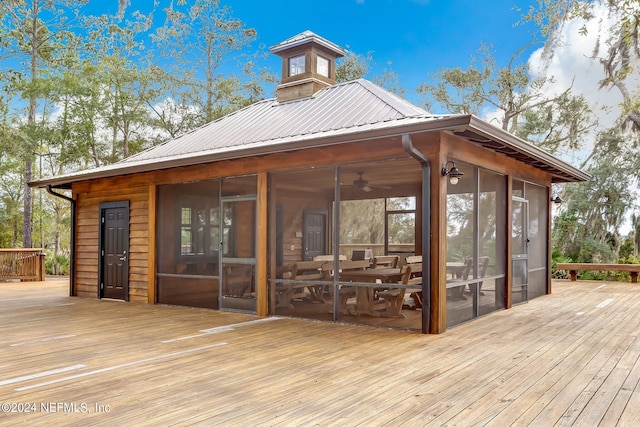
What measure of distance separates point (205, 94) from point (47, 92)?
553cm

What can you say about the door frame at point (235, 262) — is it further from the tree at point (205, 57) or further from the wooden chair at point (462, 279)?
the tree at point (205, 57)

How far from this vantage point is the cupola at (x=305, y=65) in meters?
10.1

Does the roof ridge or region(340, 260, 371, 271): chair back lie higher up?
the roof ridge

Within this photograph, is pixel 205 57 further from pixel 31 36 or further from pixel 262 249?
pixel 262 249

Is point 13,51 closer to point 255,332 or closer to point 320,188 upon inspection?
point 320,188

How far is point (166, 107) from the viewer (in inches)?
779

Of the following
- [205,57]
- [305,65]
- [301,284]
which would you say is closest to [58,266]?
[205,57]

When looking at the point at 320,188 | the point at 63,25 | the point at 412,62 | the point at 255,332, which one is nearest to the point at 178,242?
the point at 255,332

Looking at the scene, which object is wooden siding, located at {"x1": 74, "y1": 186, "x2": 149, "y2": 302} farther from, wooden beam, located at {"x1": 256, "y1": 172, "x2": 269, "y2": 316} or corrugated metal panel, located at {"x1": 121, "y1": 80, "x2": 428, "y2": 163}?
wooden beam, located at {"x1": 256, "y1": 172, "x2": 269, "y2": 316}

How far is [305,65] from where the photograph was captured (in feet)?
33.6

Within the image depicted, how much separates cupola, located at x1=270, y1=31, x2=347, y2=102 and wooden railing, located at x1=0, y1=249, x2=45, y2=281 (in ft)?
27.2

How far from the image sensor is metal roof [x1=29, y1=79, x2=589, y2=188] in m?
5.64

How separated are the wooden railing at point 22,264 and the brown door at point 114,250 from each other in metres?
5.47

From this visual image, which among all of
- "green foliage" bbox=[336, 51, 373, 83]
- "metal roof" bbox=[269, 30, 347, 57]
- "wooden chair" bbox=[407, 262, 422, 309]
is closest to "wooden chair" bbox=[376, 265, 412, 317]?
"wooden chair" bbox=[407, 262, 422, 309]
